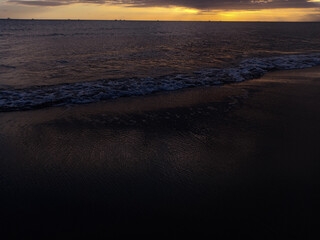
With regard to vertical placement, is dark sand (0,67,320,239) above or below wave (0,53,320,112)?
below

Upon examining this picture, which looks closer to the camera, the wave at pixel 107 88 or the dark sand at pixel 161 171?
the dark sand at pixel 161 171

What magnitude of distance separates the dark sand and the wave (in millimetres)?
801

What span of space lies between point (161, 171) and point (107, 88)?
5.63 m

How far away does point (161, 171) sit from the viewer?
12.9 ft

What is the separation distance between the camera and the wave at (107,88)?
24.2 ft

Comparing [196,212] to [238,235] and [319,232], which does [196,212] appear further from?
[319,232]

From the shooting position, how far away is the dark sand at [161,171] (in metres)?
2.95

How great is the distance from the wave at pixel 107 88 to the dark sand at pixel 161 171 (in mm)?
801

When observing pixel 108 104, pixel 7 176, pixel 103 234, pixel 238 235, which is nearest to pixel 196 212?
pixel 238 235

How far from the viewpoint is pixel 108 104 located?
24.1ft

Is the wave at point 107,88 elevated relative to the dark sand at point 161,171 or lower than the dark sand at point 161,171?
elevated

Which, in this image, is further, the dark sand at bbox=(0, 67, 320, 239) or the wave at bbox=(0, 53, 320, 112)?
the wave at bbox=(0, 53, 320, 112)

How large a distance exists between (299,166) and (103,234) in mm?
→ 3218

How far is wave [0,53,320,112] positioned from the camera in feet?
24.2
